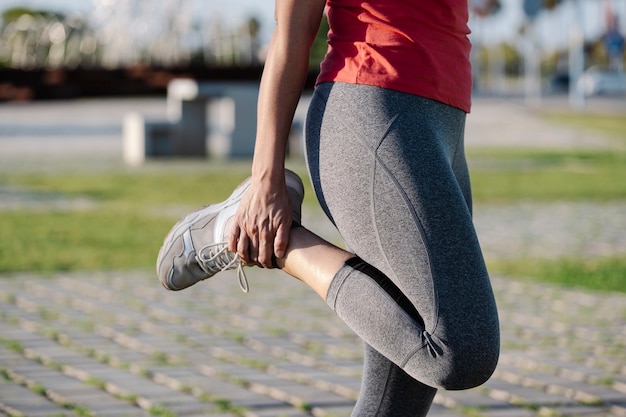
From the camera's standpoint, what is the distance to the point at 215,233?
2.87 meters

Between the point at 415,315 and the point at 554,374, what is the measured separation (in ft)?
9.16

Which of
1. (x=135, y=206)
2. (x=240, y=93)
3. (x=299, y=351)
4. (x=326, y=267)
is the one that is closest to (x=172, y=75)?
(x=240, y=93)

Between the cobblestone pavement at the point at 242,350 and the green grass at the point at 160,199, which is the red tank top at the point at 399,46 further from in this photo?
the green grass at the point at 160,199

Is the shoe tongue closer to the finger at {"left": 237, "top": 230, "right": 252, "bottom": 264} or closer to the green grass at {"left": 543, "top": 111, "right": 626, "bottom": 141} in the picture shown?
the finger at {"left": 237, "top": 230, "right": 252, "bottom": 264}

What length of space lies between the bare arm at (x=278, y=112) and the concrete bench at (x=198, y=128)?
1744 centimetres

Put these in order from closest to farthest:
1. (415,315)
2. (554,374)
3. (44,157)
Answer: (415,315) < (554,374) < (44,157)

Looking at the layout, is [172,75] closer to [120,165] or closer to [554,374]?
[120,165]

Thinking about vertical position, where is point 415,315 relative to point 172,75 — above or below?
above

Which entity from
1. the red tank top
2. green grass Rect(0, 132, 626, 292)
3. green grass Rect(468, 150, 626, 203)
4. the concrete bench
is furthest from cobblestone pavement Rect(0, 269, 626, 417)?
the concrete bench

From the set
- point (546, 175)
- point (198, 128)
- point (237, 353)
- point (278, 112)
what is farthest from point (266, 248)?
point (198, 128)

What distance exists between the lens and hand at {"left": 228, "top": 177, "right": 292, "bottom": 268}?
105 inches

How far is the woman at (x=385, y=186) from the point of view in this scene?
2461 mm

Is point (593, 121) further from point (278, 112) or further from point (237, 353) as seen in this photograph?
point (278, 112)

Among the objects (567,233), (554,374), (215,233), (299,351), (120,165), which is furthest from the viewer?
(120,165)
